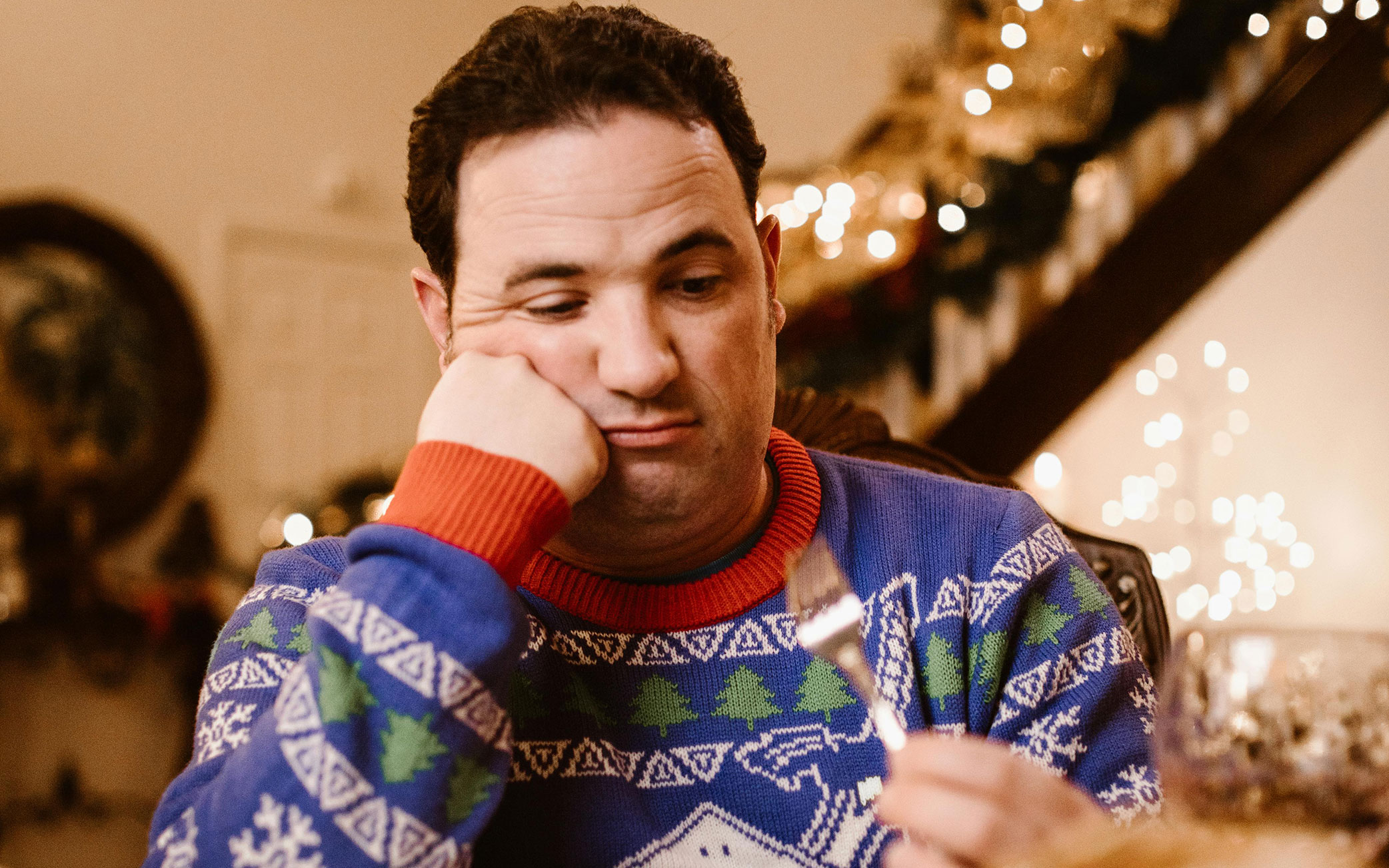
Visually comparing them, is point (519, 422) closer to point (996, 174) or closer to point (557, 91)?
point (557, 91)

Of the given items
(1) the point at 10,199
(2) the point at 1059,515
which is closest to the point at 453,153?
(2) the point at 1059,515

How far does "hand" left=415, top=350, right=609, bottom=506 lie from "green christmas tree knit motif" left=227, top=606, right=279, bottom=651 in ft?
0.81

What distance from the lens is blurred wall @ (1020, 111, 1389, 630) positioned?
230 centimetres

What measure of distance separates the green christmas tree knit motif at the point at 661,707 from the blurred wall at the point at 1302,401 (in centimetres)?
201

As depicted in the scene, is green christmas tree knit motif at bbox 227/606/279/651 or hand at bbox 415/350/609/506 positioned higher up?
hand at bbox 415/350/609/506

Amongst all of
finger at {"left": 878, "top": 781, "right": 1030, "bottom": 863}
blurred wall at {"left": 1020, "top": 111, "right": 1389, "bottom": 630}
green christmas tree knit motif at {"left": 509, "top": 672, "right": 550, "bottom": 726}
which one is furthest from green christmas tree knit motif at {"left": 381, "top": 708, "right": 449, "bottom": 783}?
blurred wall at {"left": 1020, "top": 111, "right": 1389, "bottom": 630}

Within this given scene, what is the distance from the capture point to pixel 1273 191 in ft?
8.14

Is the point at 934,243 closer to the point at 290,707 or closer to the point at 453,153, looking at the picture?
the point at 453,153

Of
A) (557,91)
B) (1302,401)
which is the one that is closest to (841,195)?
(1302,401)

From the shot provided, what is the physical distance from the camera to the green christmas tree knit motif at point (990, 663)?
0.99 metres

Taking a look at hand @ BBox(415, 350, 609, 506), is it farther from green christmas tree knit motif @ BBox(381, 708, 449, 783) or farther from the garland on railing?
the garland on railing

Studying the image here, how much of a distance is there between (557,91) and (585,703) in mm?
578

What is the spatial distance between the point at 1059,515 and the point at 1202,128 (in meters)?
1.14

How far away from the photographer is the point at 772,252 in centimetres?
120
